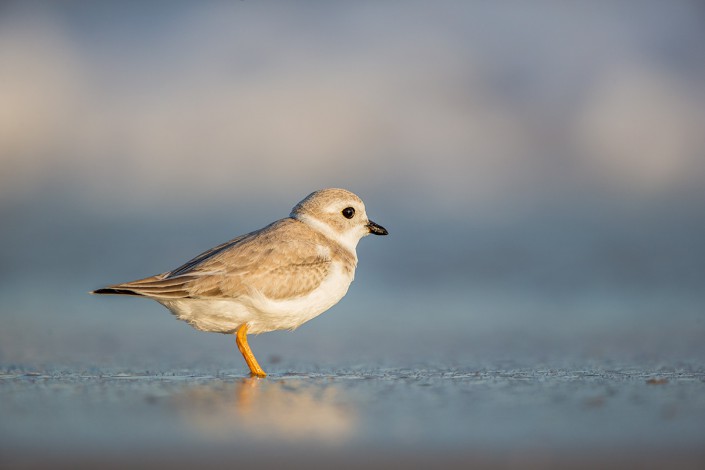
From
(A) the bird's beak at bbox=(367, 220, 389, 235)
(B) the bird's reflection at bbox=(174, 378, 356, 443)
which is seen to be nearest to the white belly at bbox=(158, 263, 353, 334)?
(B) the bird's reflection at bbox=(174, 378, 356, 443)

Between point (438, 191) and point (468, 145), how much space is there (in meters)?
1.46

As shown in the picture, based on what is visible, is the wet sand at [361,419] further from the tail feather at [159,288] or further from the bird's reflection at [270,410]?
the tail feather at [159,288]

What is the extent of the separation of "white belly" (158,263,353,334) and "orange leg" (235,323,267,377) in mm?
66

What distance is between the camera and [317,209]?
27.3 ft

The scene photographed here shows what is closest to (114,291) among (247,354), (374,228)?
(247,354)

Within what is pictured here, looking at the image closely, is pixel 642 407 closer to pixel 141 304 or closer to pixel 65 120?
pixel 141 304

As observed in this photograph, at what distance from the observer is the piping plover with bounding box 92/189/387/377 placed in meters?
7.38

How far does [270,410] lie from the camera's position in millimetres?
5691

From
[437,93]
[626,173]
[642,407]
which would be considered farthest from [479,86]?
[642,407]

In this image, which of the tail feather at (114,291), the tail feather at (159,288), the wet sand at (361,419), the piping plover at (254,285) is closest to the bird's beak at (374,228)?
the piping plover at (254,285)

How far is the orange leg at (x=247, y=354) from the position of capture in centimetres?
741

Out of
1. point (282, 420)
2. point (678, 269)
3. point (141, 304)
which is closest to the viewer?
point (282, 420)

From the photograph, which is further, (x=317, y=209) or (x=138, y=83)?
(x=138, y=83)

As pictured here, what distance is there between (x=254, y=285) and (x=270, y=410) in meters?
1.87
